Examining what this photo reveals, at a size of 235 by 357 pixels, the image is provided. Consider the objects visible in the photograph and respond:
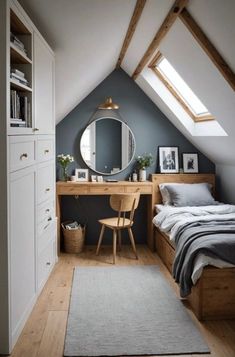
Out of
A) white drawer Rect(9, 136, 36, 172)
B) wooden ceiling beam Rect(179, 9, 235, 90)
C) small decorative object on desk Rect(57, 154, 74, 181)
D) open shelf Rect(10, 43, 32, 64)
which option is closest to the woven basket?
small decorative object on desk Rect(57, 154, 74, 181)

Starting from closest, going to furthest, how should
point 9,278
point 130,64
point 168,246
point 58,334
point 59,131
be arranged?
point 9,278, point 58,334, point 168,246, point 130,64, point 59,131

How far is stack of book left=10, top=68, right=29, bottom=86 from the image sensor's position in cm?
290

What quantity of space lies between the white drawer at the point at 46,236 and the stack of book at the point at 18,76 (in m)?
1.32

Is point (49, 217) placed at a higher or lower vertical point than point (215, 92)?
lower

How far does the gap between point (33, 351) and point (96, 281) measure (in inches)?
60.1

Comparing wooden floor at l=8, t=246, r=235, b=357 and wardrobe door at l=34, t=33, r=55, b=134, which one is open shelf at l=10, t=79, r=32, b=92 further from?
wooden floor at l=8, t=246, r=235, b=357

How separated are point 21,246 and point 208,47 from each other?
209cm

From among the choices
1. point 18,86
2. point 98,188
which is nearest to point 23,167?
point 18,86

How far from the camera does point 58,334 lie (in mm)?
2984

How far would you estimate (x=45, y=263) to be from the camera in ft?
13.3

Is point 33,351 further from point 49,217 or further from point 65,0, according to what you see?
point 65,0

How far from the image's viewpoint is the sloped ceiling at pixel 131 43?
298 cm

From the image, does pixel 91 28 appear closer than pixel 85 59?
Yes

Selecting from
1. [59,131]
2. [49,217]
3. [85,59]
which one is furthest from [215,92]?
[59,131]
